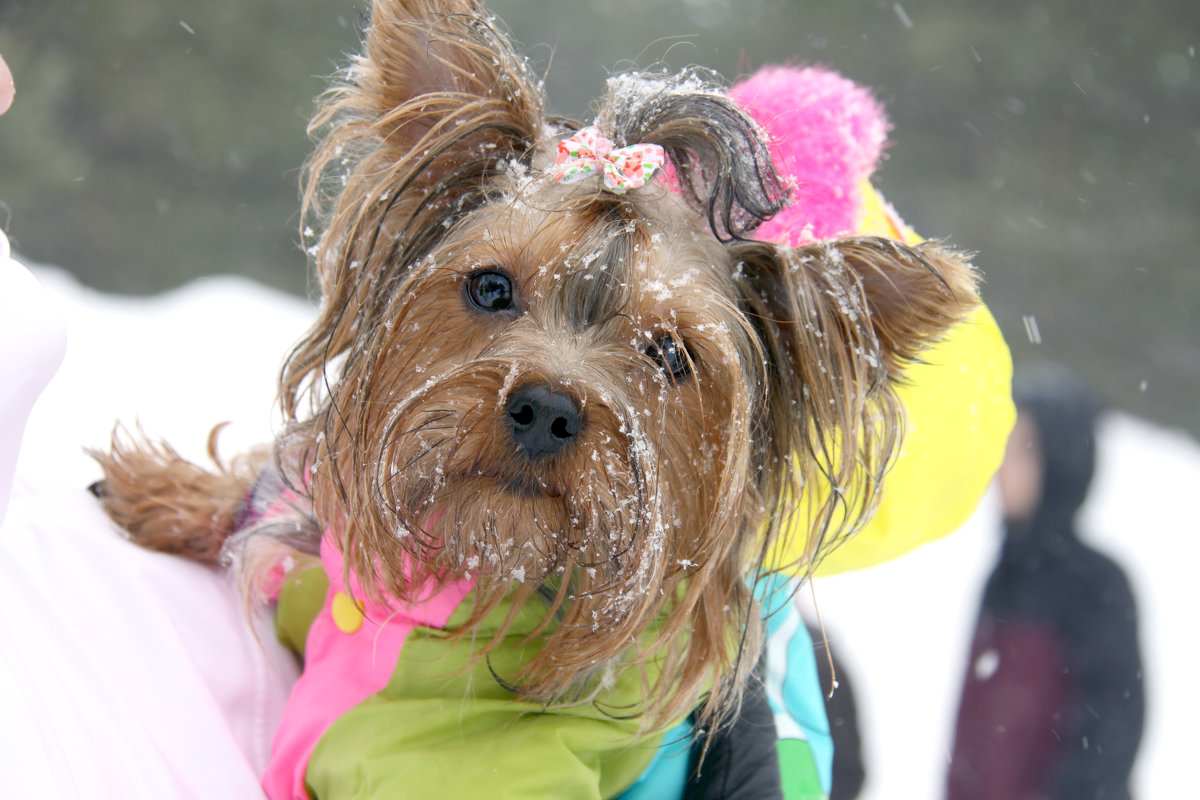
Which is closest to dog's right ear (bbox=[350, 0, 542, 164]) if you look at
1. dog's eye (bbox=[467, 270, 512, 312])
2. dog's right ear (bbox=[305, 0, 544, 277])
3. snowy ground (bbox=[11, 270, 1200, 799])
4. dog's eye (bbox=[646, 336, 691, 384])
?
dog's right ear (bbox=[305, 0, 544, 277])

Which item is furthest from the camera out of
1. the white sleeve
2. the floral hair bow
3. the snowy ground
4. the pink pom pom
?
the snowy ground

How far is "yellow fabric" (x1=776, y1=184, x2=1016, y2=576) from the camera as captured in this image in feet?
6.66

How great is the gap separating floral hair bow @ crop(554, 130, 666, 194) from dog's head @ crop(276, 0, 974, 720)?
0.03 m

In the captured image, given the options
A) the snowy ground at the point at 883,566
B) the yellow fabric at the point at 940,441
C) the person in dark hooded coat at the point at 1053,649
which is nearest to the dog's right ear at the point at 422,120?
the yellow fabric at the point at 940,441

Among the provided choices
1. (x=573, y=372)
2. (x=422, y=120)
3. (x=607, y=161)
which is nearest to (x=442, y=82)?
(x=422, y=120)

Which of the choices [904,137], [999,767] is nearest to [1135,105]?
[904,137]

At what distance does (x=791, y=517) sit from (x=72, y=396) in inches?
111

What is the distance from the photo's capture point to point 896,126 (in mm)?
7621

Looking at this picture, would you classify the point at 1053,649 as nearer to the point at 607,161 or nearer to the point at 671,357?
the point at 671,357

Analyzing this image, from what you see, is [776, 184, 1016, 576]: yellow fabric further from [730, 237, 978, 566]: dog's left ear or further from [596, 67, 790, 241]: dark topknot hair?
[596, 67, 790, 241]: dark topknot hair

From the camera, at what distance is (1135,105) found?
7996mm

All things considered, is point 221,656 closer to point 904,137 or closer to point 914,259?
point 914,259

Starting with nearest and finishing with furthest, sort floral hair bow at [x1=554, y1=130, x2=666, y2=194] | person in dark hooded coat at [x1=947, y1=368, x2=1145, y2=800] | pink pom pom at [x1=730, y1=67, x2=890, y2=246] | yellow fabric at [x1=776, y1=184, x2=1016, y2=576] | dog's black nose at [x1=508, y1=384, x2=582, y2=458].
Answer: dog's black nose at [x1=508, y1=384, x2=582, y2=458] → floral hair bow at [x1=554, y1=130, x2=666, y2=194] → pink pom pom at [x1=730, y1=67, x2=890, y2=246] → yellow fabric at [x1=776, y1=184, x2=1016, y2=576] → person in dark hooded coat at [x1=947, y1=368, x2=1145, y2=800]

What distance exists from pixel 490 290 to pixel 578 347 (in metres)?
0.21
